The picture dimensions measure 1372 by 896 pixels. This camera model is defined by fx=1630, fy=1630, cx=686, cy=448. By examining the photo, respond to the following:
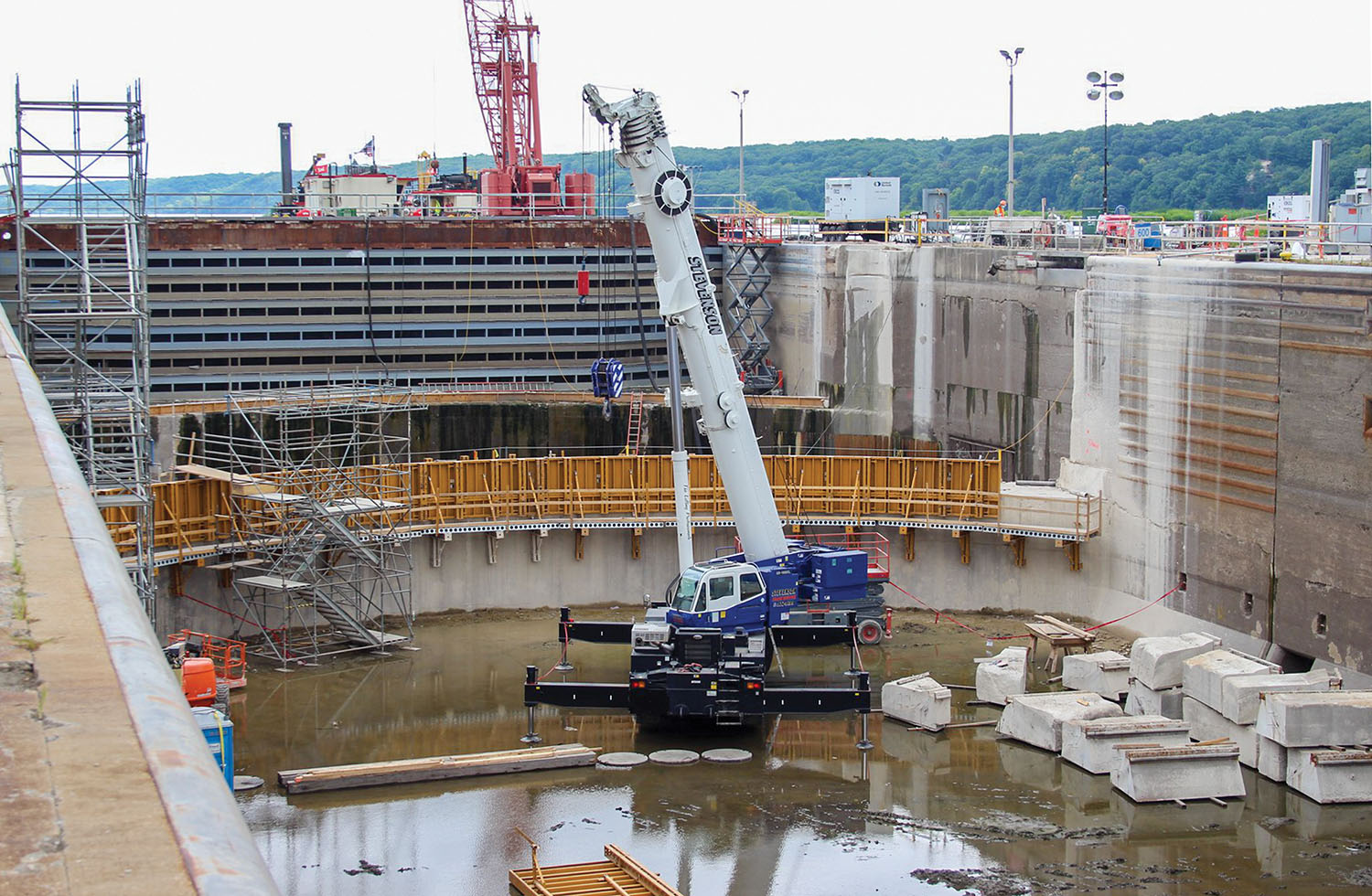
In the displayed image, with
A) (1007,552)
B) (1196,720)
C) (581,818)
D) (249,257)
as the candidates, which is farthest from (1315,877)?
(249,257)

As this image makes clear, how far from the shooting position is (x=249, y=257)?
39.3 m

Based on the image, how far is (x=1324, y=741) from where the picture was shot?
20.6m

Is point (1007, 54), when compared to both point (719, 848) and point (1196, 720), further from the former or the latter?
point (719, 848)

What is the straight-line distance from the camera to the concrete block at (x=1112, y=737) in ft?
69.2

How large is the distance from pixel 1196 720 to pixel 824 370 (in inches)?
785

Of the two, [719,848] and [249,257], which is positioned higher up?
[249,257]

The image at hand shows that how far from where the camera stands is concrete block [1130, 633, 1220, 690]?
76.5ft

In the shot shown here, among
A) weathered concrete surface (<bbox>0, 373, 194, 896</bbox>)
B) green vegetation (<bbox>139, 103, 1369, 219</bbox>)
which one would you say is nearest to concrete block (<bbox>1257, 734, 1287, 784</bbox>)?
weathered concrete surface (<bbox>0, 373, 194, 896</bbox>)

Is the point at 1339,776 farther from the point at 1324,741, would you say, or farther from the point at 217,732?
the point at 217,732

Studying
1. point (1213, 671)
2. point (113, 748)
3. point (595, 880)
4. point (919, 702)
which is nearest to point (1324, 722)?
point (1213, 671)

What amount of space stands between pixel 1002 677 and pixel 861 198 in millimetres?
32141

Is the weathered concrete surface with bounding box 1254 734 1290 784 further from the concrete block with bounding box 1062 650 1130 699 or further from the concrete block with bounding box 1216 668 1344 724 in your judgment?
the concrete block with bounding box 1062 650 1130 699

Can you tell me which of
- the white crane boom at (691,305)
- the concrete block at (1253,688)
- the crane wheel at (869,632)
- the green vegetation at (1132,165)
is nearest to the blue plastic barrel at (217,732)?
the white crane boom at (691,305)

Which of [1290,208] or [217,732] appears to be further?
[1290,208]
